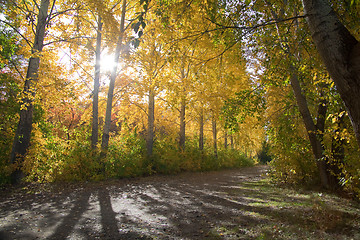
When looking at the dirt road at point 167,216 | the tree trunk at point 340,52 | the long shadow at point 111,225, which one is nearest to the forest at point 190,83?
the tree trunk at point 340,52

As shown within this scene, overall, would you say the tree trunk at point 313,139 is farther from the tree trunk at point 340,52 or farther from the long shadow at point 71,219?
the long shadow at point 71,219

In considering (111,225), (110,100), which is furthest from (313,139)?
Result: (110,100)

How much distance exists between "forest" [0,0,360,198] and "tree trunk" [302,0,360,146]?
1 centimetres

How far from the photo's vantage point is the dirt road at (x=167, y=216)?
11.2ft

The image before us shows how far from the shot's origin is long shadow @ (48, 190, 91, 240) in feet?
11.1

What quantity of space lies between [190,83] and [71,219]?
866 centimetres

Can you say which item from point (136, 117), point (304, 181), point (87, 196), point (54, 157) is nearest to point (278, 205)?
point (304, 181)

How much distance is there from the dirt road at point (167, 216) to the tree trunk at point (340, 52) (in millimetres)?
2187

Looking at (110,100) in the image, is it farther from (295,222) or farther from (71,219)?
(295,222)

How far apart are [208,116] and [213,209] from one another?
9548mm

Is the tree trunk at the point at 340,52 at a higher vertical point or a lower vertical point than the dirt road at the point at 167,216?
higher

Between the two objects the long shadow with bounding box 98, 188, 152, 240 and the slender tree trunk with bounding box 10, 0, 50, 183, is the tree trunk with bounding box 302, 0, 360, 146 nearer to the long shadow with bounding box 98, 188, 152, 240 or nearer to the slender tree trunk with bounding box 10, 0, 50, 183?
the long shadow with bounding box 98, 188, 152, 240

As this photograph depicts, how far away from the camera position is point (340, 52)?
6.91 feet

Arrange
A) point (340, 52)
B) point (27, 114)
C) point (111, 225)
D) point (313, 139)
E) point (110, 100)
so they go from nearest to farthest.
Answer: point (340, 52) < point (111, 225) < point (313, 139) < point (27, 114) < point (110, 100)
